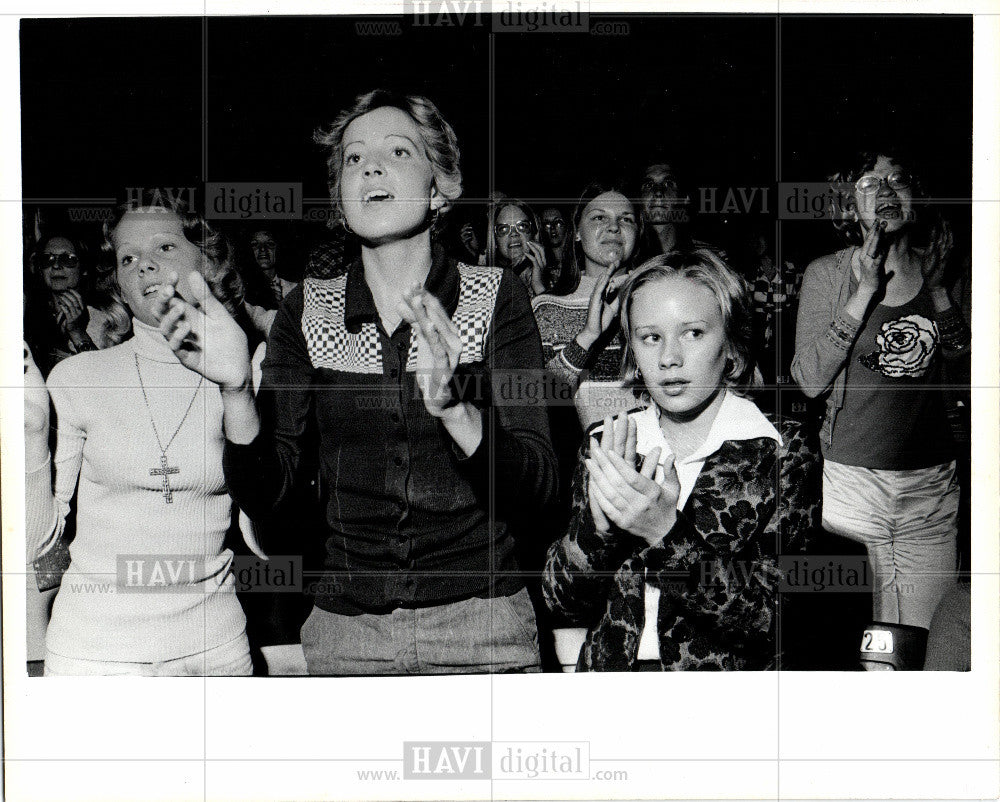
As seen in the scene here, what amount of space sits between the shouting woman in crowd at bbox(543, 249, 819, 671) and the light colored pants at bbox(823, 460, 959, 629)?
114 mm

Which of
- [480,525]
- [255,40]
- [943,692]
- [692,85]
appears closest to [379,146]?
[255,40]

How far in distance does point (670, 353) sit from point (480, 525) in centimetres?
82

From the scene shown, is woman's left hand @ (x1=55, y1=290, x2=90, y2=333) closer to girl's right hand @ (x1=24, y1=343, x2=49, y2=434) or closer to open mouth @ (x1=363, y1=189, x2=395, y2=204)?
girl's right hand @ (x1=24, y1=343, x2=49, y2=434)

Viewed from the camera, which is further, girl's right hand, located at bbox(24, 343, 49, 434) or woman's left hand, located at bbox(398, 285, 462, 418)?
girl's right hand, located at bbox(24, 343, 49, 434)

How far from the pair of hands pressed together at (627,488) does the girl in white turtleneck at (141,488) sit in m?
1.19

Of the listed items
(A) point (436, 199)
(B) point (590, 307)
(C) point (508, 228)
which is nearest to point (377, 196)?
(A) point (436, 199)

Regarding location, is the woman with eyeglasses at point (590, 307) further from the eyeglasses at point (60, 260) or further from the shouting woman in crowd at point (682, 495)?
the eyeglasses at point (60, 260)

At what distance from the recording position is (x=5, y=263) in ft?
11.8

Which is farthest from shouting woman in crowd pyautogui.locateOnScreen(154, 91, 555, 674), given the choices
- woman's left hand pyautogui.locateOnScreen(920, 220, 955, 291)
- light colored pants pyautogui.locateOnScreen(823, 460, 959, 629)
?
woman's left hand pyautogui.locateOnScreen(920, 220, 955, 291)

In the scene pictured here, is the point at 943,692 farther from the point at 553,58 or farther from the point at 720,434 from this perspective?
the point at 553,58

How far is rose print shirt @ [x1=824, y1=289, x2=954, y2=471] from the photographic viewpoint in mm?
3605

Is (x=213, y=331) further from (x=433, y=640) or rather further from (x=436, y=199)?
(x=433, y=640)

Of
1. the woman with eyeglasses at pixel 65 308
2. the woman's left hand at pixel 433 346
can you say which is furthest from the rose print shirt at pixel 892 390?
the woman with eyeglasses at pixel 65 308

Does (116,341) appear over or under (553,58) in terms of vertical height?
under
